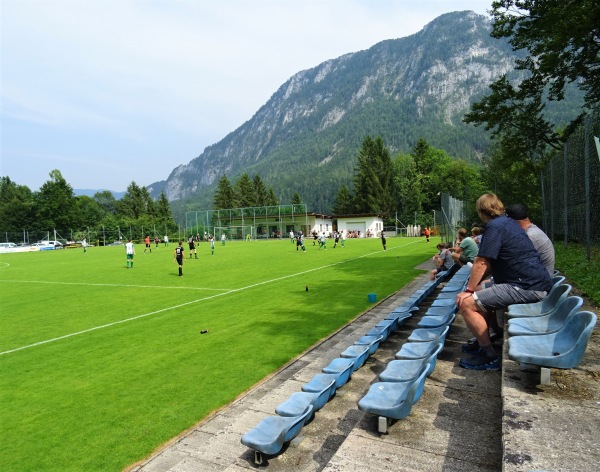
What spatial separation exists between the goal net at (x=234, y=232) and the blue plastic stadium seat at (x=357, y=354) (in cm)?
6889

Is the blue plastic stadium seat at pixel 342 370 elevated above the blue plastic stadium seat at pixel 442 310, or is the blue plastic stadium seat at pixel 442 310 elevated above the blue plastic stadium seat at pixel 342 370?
the blue plastic stadium seat at pixel 442 310

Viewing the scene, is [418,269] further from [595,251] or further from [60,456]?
[60,456]

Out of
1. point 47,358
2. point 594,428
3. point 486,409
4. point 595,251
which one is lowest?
point 47,358

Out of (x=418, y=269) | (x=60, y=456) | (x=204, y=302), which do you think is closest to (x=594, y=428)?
(x=60, y=456)

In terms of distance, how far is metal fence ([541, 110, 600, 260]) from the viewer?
902 cm

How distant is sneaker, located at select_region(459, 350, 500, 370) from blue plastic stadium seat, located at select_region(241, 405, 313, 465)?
6.03 ft

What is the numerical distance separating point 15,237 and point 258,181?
167 feet

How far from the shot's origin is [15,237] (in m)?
67.7

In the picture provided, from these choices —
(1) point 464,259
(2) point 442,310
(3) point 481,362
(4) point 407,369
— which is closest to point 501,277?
(3) point 481,362

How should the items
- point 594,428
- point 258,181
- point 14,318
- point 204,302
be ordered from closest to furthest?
point 594,428 < point 14,318 < point 204,302 < point 258,181

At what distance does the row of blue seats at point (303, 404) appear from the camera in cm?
346

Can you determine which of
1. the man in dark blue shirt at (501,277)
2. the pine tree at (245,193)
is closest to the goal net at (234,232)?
the pine tree at (245,193)

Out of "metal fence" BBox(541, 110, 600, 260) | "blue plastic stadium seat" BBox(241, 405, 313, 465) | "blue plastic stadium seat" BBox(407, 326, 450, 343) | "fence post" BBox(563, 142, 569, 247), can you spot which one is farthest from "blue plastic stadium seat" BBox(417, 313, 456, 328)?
"fence post" BBox(563, 142, 569, 247)

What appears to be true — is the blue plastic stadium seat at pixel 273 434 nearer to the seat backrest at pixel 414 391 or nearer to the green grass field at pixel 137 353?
the seat backrest at pixel 414 391
